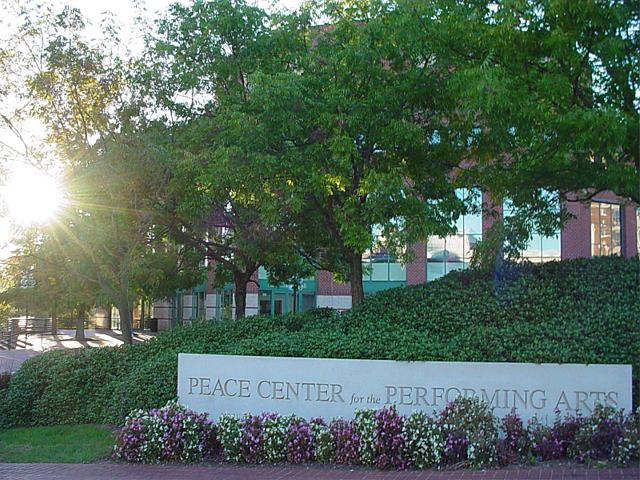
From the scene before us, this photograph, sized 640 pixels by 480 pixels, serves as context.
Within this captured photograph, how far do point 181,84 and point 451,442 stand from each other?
381 inches

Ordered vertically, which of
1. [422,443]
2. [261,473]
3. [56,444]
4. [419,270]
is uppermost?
[419,270]

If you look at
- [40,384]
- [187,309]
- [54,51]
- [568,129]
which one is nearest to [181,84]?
[54,51]

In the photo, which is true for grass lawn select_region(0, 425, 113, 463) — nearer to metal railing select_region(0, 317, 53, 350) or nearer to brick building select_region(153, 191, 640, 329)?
brick building select_region(153, 191, 640, 329)

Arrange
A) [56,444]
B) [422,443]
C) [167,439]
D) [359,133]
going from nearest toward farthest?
[422,443] < [167,439] < [56,444] < [359,133]

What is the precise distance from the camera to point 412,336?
10508 millimetres

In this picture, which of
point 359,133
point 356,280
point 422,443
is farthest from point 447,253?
point 422,443

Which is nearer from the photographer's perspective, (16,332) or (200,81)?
(200,81)

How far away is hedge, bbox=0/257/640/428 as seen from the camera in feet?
32.6

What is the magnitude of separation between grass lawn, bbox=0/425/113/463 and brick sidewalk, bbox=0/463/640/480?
1.29 feet

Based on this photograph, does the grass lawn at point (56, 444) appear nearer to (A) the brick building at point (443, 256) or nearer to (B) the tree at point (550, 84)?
(B) the tree at point (550, 84)

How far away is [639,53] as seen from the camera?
10258 mm

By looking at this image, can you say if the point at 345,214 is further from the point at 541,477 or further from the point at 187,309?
the point at 187,309

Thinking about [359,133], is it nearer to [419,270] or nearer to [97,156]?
[97,156]

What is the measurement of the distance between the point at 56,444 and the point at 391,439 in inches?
212
